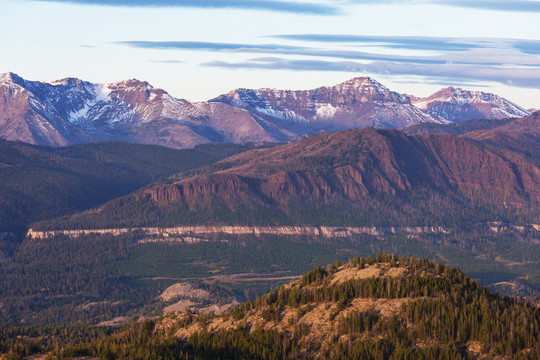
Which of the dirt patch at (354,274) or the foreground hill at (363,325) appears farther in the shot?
the dirt patch at (354,274)

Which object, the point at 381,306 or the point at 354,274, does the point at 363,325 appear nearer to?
the point at 381,306

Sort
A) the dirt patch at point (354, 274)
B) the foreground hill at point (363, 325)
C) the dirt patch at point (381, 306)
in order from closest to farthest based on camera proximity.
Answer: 1. the foreground hill at point (363, 325)
2. the dirt patch at point (381, 306)
3. the dirt patch at point (354, 274)

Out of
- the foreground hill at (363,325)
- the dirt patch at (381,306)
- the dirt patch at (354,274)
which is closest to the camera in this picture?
the foreground hill at (363,325)

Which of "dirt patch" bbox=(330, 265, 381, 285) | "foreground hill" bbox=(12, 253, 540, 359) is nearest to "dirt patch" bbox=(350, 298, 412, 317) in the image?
"foreground hill" bbox=(12, 253, 540, 359)

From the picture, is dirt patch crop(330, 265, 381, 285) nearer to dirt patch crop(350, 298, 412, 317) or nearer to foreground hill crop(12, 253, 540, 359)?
foreground hill crop(12, 253, 540, 359)

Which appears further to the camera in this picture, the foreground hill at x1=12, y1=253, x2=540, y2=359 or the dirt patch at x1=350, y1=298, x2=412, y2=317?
the dirt patch at x1=350, y1=298, x2=412, y2=317

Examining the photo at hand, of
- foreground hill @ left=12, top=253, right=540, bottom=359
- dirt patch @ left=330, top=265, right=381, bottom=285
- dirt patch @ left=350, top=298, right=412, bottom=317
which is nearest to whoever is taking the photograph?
foreground hill @ left=12, top=253, right=540, bottom=359

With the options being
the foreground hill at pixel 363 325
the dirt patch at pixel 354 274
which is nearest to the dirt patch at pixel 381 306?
the foreground hill at pixel 363 325

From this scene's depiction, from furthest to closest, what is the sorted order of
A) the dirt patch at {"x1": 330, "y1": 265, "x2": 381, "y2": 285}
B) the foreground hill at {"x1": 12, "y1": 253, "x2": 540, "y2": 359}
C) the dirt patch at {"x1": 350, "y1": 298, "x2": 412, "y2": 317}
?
the dirt patch at {"x1": 330, "y1": 265, "x2": 381, "y2": 285} → the dirt patch at {"x1": 350, "y1": 298, "x2": 412, "y2": 317} → the foreground hill at {"x1": 12, "y1": 253, "x2": 540, "y2": 359}

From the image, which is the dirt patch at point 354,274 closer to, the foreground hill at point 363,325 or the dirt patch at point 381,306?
the foreground hill at point 363,325
